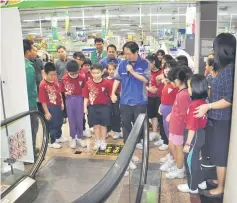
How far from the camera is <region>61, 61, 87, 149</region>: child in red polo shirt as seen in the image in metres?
4.06

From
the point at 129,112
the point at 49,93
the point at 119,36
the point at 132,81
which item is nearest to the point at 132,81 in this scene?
the point at 132,81

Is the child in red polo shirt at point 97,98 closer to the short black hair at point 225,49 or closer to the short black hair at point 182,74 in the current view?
the short black hair at point 182,74

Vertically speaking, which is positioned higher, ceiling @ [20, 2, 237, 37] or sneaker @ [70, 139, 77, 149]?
ceiling @ [20, 2, 237, 37]

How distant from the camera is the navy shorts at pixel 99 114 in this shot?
392 centimetres

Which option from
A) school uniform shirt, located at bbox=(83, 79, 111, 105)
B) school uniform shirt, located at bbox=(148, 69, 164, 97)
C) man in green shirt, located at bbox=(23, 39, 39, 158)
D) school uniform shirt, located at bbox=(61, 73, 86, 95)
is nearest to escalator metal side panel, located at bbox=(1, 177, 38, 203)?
man in green shirt, located at bbox=(23, 39, 39, 158)

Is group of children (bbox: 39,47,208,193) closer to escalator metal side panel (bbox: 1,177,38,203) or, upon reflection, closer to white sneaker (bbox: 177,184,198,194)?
white sneaker (bbox: 177,184,198,194)

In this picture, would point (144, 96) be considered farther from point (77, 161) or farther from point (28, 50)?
point (28, 50)

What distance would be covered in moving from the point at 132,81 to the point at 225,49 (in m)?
1.27

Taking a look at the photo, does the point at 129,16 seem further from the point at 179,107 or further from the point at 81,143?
the point at 179,107

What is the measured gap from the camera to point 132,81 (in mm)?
3336

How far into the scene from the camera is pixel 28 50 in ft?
12.2

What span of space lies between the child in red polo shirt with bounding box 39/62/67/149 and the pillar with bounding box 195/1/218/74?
2623 mm

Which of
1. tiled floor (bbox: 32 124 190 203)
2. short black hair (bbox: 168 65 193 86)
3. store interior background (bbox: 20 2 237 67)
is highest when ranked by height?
store interior background (bbox: 20 2 237 67)

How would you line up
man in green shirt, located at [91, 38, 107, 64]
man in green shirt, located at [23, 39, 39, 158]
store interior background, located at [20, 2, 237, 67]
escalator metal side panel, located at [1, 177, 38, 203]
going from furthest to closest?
store interior background, located at [20, 2, 237, 67], man in green shirt, located at [91, 38, 107, 64], man in green shirt, located at [23, 39, 39, 158], escalator metal side panel, located at [1, 177, 38, 203]
